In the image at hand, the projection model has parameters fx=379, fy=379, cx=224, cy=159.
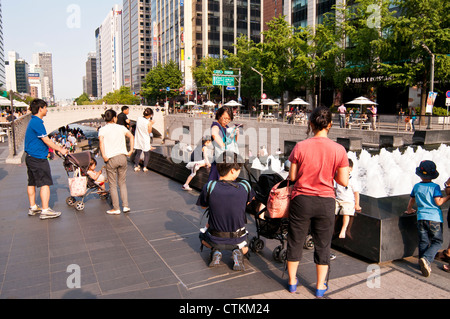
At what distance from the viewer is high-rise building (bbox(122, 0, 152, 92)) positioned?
13450 cm

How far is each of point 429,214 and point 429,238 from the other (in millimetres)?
303

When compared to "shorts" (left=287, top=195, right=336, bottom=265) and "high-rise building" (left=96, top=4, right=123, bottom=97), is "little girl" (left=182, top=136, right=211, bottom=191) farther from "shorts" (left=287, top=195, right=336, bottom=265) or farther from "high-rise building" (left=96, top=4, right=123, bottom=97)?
"high-rise building" (left=96, top=4, right=123, bottom=97)

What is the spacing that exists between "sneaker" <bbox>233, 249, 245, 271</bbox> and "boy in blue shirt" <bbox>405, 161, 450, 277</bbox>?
2.07 m

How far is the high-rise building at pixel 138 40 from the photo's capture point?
5295 inches

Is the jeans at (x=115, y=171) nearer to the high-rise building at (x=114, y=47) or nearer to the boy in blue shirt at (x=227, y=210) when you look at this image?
the boy in blue shirt at (x=227, y=210)

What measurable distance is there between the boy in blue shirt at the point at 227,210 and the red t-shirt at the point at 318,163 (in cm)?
98

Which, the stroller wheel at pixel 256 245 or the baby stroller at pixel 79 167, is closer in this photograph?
the stroller wheel at pixel 256 245

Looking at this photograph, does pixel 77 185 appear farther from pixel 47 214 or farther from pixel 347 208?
pixel 347 208

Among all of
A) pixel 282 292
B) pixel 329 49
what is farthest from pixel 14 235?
pixel 329 49

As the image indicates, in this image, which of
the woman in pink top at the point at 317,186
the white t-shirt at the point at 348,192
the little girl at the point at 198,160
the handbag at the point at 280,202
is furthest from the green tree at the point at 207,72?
the woman in pink top at the point at 317,186

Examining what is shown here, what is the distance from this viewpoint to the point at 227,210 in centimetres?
436

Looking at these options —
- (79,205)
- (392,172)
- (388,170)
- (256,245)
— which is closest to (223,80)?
(388,170)

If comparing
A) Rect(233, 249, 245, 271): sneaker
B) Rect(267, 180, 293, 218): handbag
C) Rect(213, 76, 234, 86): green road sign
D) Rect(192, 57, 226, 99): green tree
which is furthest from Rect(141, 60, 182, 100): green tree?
Rect(267, 180, 293, 218): handbag

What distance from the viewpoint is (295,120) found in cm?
3141
